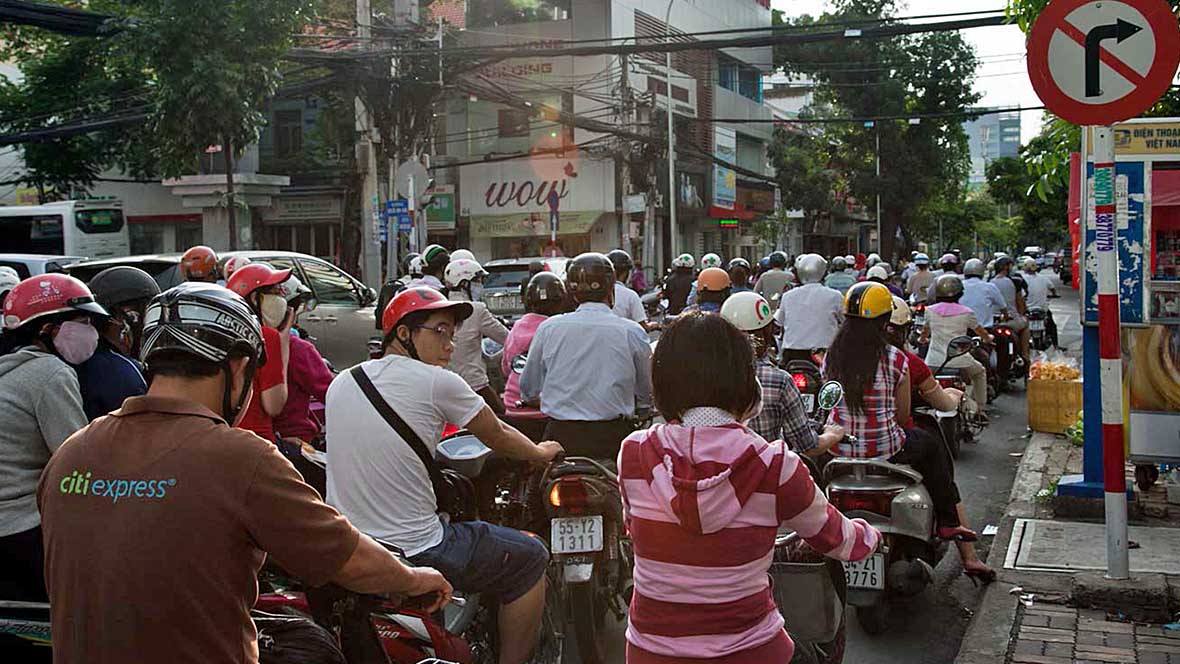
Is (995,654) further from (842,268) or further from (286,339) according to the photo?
(842,268)

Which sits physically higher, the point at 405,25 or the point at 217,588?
the point at 405,25

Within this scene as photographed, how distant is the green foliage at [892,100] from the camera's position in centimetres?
4572

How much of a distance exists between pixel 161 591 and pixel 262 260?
9.40m

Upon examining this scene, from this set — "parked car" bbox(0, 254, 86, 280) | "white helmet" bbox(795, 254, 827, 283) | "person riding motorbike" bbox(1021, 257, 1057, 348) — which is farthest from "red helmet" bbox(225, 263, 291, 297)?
"person riding motorbike" bbox(1021, 257, 1057, 348)

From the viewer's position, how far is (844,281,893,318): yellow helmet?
218 inches

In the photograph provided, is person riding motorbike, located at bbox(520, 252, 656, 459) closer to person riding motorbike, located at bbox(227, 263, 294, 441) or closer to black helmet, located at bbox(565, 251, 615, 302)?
black helmet, located at bbox(565, 251, 615, 302)

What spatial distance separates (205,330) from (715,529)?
1.23m

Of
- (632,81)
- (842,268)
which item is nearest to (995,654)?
(842,268)

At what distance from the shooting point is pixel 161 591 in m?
2.12

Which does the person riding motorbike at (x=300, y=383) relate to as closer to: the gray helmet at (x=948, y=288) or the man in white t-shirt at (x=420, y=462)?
the man in white t-shirt at (x=420, y=462)

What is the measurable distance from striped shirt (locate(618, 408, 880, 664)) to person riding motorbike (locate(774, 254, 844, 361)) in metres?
6.93

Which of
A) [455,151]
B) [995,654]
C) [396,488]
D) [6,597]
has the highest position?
[455,151]

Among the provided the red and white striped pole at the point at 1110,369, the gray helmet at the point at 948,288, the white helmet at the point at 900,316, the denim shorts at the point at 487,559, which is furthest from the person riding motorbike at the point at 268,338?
the gray helmet at the point at 948,288

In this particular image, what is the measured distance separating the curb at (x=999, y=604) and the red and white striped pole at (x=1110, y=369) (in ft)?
1.75
